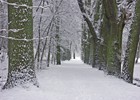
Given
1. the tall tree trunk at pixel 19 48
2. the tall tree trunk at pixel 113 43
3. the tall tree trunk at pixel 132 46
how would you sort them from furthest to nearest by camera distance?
the tall tree trunk at pixel 113 43, the tall tree trunk at pixel 132 46, the tall tree trunk at pixel 19 48

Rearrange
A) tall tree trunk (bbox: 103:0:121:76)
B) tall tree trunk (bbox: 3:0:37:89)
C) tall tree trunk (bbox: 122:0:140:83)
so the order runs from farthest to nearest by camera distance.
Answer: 1. tall tree trunk (bbox: 103:0:121:76)
2. tall tree trunk (bbox: 122:0:140:83)
3. tall tree trunk (bbox: 3:0:37:89)

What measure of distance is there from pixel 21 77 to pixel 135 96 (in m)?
3.66

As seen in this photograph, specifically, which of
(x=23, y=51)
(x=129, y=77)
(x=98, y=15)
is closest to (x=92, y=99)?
(x=23, y=51)

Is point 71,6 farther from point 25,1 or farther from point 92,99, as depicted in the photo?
point 92,99

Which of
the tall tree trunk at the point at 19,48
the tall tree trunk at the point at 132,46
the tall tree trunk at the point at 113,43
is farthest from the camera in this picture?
the tall tree trunk at the point at 113,43

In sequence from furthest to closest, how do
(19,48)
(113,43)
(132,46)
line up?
(113,43) → (132,46) → (19,48)

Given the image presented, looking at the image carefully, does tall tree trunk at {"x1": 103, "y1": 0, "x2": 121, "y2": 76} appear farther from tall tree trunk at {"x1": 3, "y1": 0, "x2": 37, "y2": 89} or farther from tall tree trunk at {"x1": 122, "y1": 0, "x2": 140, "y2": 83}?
tall tree trunk at {"x1": 3, "y1": 0, "x2": 37, "y2": 89}

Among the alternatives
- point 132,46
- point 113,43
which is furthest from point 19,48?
point 113,43

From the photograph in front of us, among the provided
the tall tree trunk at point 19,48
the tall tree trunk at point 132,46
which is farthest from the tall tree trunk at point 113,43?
the tall tree trunk at point 19,48

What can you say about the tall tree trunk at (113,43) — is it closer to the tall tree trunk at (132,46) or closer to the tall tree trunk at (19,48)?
the tall tree trunk at (132,46)

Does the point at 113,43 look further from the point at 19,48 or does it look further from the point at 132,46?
the point at 19,48

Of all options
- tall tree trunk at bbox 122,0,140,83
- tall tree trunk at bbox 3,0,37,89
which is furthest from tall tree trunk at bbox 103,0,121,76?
tall tree trunk at bbox 3,0,37,89

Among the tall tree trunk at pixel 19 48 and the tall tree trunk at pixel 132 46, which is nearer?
the tall tree trunk at pixel 19 48

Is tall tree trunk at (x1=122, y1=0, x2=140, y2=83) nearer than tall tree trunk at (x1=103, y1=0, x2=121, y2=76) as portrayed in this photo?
Yes
